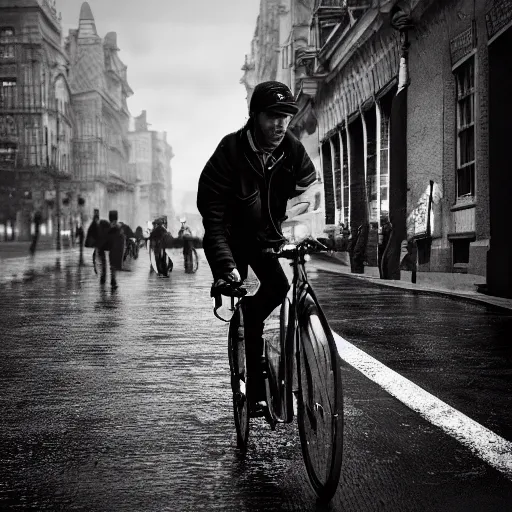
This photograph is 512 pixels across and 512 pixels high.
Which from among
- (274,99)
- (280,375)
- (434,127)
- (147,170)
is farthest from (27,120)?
(147,170)

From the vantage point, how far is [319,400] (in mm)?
3703

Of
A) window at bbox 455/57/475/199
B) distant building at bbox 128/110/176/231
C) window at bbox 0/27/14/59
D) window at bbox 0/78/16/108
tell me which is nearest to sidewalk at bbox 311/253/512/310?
window at bbox 455/57/475/199

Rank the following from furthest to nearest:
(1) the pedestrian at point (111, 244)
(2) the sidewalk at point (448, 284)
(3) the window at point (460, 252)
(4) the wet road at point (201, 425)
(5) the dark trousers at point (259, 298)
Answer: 1. (1) the pedestrian at point (111, 244)
2. (3) the window at point (460, 252)
3. (2) the sidewalk at point (448, 284)
4. (5) the dark trousers at point (259, 298)
5. (4) the wet road at point (201, 425)

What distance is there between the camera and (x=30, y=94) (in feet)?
250

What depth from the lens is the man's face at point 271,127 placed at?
431cm

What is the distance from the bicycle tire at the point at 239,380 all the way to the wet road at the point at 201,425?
0.35ft

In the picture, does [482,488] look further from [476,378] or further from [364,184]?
[364,184]

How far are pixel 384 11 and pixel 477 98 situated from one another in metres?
7.49

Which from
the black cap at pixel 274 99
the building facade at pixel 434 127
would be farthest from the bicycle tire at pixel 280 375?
the building facade at pixel 434 127

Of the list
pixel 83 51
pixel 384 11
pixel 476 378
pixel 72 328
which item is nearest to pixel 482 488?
pixel 476 378

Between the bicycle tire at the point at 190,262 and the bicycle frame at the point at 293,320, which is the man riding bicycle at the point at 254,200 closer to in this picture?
the bicycle frame at the point at 293,320

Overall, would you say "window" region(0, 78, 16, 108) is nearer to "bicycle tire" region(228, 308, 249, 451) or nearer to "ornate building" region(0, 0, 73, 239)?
"ornate building" region(0, 0, 73, 239)

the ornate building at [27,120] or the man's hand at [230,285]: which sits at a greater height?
the ornate building at [27,120]

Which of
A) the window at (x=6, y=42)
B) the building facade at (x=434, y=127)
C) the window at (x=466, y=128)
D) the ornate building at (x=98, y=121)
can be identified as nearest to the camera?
the building facade at (x=434, y=127)
